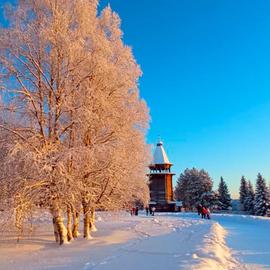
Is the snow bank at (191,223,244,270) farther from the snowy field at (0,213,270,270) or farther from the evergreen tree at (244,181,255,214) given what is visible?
the evergreen tree at (244,181,255,214)

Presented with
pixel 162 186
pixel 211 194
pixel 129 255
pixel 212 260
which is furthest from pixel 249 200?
pixel 212 260

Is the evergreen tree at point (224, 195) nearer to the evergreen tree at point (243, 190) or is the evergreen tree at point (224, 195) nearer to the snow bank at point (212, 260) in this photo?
the evergreen tree at point (243, 190)

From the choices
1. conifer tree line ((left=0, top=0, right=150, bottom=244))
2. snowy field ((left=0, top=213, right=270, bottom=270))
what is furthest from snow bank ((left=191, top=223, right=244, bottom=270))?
conifer tree line ((left=0, top=0, right=150, bottom=244))

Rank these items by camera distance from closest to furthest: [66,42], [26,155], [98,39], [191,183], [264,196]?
[26,155] < [66,42] < [98,39] < [264,196] < [191,183]

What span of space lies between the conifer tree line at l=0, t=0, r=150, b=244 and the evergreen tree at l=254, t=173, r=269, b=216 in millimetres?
46625

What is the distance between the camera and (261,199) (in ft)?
187

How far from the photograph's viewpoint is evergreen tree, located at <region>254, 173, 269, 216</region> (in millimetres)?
56531

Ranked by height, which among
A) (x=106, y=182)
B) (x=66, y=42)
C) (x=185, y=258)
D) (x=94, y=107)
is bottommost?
(x=185, y=258)

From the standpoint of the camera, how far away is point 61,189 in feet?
40.2

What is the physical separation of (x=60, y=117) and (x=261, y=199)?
164ft

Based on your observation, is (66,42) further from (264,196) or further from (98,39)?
(264,196)

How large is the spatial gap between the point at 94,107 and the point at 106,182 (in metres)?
3.41

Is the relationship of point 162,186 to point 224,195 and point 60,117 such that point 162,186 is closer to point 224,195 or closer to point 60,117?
point 224,195

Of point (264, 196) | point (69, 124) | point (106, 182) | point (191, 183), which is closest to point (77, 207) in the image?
point (106, 182)
